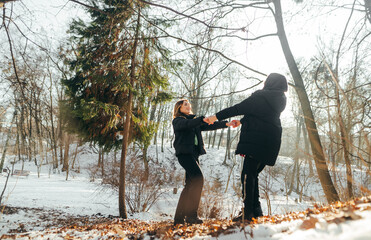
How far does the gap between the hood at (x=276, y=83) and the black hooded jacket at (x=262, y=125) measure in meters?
0.04

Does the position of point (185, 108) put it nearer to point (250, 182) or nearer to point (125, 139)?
point (250, 182)

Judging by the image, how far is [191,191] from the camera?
3.06 metres

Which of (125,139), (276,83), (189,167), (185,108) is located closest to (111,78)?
(125,139)

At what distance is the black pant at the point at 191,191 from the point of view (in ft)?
10.0

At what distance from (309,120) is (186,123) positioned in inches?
114

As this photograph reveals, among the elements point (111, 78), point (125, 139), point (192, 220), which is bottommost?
point (192, 220)

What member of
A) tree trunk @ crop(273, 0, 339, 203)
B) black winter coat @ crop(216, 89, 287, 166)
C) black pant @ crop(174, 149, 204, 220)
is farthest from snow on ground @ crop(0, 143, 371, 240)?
black winter coat @ crop(216, 89, 287, 166)

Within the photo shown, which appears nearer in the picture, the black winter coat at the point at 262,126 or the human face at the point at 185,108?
the black winter coat at the point at 262,126

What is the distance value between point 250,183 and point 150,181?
284 inches

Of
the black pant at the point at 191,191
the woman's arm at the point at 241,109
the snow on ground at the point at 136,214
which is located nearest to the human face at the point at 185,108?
the black pant at the point at 191,191

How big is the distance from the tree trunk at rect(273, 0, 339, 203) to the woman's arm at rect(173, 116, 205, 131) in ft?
7.05

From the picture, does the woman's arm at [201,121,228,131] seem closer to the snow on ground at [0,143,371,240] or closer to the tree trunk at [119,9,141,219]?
the snow on ground at [0,143,371,240]

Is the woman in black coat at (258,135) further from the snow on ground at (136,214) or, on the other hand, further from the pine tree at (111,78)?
the pine tree at (111,78)

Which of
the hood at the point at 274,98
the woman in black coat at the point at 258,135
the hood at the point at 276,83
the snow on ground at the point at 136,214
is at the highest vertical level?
the hood at the point at 276,83
